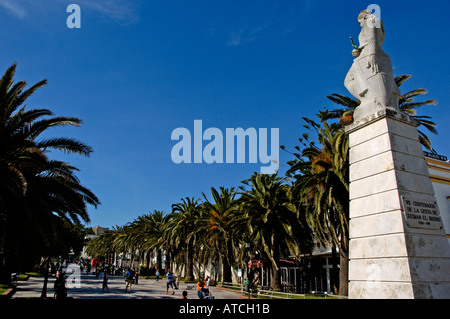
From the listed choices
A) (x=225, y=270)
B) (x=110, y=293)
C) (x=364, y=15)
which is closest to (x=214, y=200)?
(x=225, y=270)

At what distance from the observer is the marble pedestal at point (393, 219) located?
7.17 m

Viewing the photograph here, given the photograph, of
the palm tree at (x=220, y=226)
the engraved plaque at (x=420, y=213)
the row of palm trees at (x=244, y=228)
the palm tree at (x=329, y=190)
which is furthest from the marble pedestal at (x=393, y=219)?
the palm tree at (x=220, y=226)

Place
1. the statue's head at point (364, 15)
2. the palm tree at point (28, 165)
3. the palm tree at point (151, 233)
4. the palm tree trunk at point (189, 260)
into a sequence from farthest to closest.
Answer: the palm tree at point (151, 233)
the palm tree trunk at point (189, 260)
the palm tree at point (28, 165)
the statue's head at point (364, 15)

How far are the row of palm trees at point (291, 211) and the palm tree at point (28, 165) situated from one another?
12.8 meters

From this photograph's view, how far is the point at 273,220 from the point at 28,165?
1956cm

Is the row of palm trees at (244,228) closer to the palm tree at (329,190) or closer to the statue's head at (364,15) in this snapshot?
the palm tree at (329,190)

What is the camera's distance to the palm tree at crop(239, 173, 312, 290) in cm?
2747

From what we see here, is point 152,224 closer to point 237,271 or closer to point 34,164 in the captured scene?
point 237,271

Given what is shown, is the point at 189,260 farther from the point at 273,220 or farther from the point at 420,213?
the point at 420,213

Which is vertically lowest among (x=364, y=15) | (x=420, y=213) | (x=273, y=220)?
(x=420, y=213)

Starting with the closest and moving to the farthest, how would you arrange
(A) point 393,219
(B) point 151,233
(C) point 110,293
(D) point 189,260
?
(A) point 393,219 → (C) point 110,293 → (D) point 189,260 → (B) point 151,233

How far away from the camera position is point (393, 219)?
7539 millimetres
